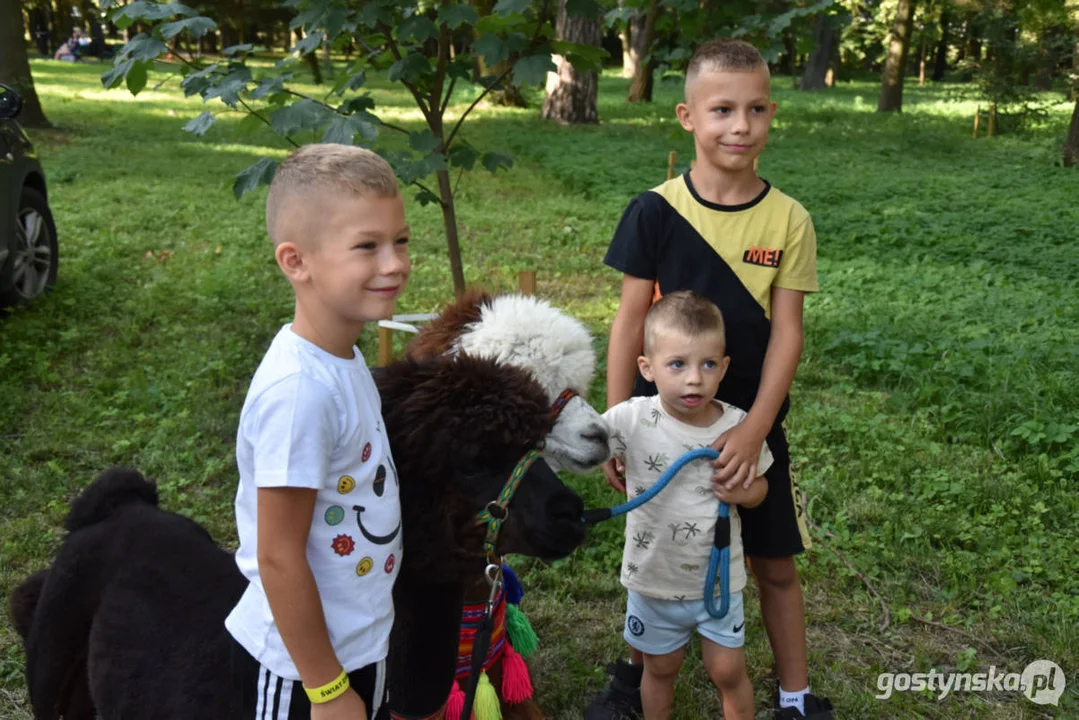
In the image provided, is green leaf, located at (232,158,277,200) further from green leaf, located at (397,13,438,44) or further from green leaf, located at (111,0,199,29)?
green leaf, located at (397,13,438,44)

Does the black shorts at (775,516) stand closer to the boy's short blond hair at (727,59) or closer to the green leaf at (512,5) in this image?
the boy's short blond hair at (727,59)

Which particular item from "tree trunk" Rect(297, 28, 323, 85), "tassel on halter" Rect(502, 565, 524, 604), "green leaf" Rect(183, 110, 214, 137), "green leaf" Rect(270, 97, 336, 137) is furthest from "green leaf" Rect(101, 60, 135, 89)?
"tassel on halter" Rect(502, 565, 524, 604)

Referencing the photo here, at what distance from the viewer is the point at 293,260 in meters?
1.64

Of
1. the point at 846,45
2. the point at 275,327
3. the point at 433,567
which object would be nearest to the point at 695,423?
the point at 433,567

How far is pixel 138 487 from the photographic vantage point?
7.98 ft

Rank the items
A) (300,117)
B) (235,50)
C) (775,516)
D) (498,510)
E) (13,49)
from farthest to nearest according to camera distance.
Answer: (13,49) < (235,50) < (300,117) < (775,516) < (498,510)

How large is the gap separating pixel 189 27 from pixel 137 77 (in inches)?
13.9

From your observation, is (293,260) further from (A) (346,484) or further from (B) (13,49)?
(B) (13,49)

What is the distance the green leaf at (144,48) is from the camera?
3.26 meters

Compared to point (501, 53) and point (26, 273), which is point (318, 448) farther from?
point (26, 273)

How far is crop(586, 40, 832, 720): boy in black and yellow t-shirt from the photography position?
8.20 ft

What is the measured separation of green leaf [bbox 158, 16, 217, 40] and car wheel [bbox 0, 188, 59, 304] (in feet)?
13.1

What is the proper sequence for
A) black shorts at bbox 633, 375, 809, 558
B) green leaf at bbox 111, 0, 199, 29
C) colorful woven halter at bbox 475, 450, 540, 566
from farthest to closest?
green leaf at bbox 111, 0, 199, 29, black shorts at bbox 633, 375, 809, 558, colorful woven halter at bbox 475, 450, 540, 566

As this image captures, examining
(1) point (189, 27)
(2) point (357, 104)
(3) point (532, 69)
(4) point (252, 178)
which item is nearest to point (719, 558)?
(3) point (532, 69)
